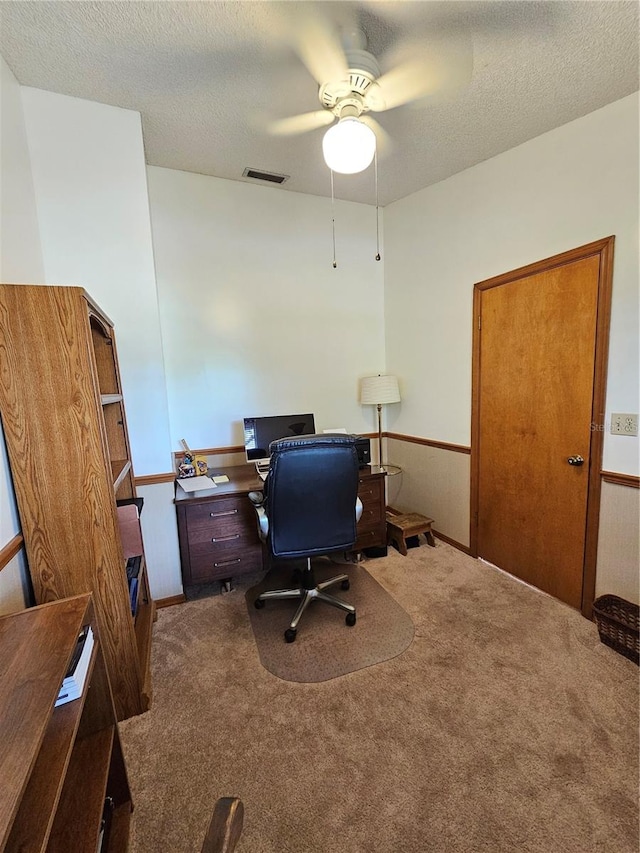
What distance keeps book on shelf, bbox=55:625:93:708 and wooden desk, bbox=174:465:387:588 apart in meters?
1.17

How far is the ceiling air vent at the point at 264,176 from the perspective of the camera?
2.70 metres

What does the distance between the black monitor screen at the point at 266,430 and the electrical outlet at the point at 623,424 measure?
6.33ft

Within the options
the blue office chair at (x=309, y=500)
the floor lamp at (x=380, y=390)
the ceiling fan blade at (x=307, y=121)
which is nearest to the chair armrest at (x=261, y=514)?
the blue office chair at (x=309, y=500)

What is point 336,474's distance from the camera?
197 cm

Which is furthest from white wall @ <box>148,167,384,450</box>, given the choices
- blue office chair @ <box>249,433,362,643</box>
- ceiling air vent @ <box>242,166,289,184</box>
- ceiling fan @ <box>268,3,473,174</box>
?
ceiling fan @ <box>268,3,473,174</box>

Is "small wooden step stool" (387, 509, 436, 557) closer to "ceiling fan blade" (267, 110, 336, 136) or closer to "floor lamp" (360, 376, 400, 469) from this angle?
"floor lamp" (360, 376, 400, 469)

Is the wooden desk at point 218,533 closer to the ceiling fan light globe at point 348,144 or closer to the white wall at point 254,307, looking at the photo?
the white wall at point 254,307

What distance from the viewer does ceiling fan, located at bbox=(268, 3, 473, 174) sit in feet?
4.42

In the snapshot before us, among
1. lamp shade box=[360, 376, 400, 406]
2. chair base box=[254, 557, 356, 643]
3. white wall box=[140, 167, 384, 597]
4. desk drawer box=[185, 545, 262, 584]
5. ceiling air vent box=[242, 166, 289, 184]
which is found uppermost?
ceiling air vent box=[242, 166, 289, 184]

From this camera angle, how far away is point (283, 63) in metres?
1.69

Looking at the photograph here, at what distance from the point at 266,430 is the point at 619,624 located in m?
2.37

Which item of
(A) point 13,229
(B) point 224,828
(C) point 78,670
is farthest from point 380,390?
(B) point 224,828

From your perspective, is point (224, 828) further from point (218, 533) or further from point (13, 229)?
point (13, 229)

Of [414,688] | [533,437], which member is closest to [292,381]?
[533,437]
